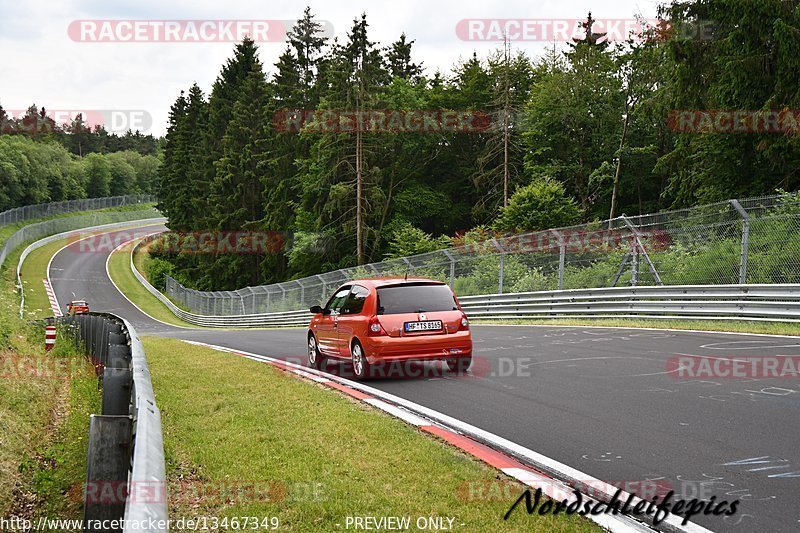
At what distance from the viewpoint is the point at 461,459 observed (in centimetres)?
570

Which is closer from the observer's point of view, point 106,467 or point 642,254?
point 106,467

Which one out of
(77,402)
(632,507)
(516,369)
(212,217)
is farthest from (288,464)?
(212,217)

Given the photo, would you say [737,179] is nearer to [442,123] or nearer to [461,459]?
[461,459]

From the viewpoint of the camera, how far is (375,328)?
1090cm

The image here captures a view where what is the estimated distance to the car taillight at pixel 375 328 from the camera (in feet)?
35.7

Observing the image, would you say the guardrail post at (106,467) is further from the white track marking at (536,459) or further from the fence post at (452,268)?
the fence post at (452,268)

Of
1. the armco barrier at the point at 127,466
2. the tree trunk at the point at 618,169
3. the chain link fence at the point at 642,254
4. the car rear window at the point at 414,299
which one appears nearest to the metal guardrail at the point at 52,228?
the chain link fence at the point at 642,254

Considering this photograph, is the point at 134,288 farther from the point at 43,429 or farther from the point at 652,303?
the point at 43,429

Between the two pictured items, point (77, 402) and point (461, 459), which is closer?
point (461, 459)

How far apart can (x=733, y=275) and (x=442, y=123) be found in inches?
1642

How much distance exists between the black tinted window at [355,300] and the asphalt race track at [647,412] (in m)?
1.37

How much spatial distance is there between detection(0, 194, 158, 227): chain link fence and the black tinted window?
75.7 metres

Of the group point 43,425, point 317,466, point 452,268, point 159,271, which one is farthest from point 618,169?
point 159,271

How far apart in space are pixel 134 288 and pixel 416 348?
65682 millimetres
